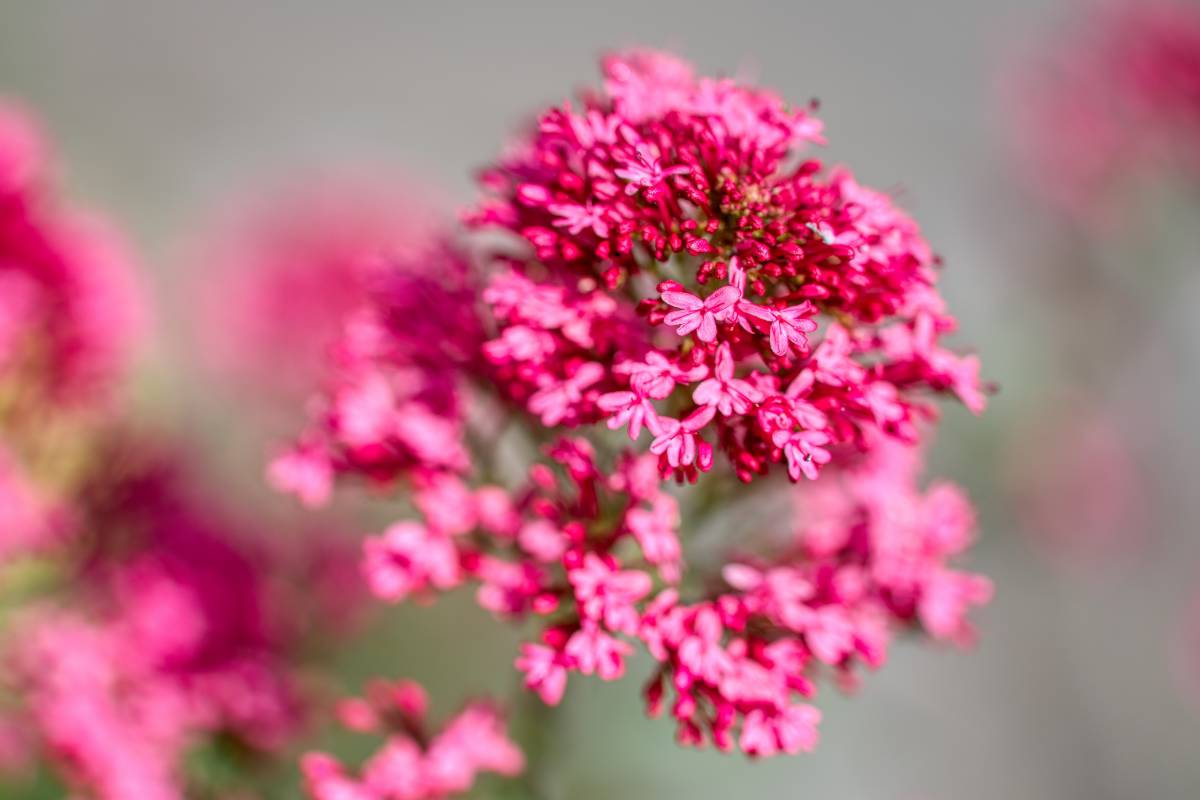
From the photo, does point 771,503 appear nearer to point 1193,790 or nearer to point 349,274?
point 349,274

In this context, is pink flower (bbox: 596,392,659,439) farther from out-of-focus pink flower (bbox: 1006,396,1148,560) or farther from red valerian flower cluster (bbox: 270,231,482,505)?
out-of-focus pink flower (bbox: 1006,396,1148,560)

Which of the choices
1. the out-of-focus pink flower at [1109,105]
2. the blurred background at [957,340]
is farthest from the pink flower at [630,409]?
the out-of-focus pink flower at [1109,105]

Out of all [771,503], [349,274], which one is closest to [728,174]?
[771,503]

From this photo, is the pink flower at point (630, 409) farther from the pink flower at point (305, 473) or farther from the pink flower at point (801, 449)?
the pink flower at point (305, 473)

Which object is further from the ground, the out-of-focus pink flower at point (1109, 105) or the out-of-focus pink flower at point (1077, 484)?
the out-of-focus pink flower at point (1109, 105)

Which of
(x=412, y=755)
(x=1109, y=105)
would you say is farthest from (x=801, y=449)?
(x=1109, y=105)

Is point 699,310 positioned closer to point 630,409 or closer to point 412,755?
point 630,409
